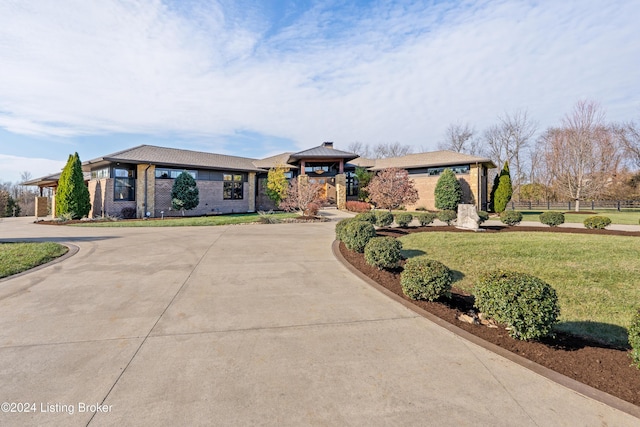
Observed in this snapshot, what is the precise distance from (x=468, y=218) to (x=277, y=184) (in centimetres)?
1846

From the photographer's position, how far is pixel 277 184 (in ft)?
88.3

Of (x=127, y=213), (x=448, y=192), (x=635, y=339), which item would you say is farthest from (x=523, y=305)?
(x=127, y=213)

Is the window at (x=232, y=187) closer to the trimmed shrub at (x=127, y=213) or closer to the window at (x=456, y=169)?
the trimmed shrub at (x=127, y=213)

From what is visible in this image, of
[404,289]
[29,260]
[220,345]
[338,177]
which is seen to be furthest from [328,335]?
[338,177]

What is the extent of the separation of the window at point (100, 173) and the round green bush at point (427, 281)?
79.3ft

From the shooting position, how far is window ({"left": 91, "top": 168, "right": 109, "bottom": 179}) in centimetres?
2141

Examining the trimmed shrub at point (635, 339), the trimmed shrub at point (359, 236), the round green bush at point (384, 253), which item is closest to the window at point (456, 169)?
the trimmed shrub at point (359, 236)

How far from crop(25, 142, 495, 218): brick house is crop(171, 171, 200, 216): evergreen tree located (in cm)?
75

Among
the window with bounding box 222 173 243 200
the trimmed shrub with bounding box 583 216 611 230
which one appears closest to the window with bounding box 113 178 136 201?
the window with bounding box 222 173 243 200

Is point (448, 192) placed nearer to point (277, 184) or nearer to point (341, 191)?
point (341, 191)

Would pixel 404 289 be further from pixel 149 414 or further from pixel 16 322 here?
pixel 16 322

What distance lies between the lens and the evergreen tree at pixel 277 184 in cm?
2688

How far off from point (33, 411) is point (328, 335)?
273 cm

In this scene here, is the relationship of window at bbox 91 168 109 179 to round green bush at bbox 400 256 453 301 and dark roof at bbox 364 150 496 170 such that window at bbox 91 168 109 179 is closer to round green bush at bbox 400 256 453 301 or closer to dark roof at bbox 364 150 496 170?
dark roof at bbox 364 150 496 170
